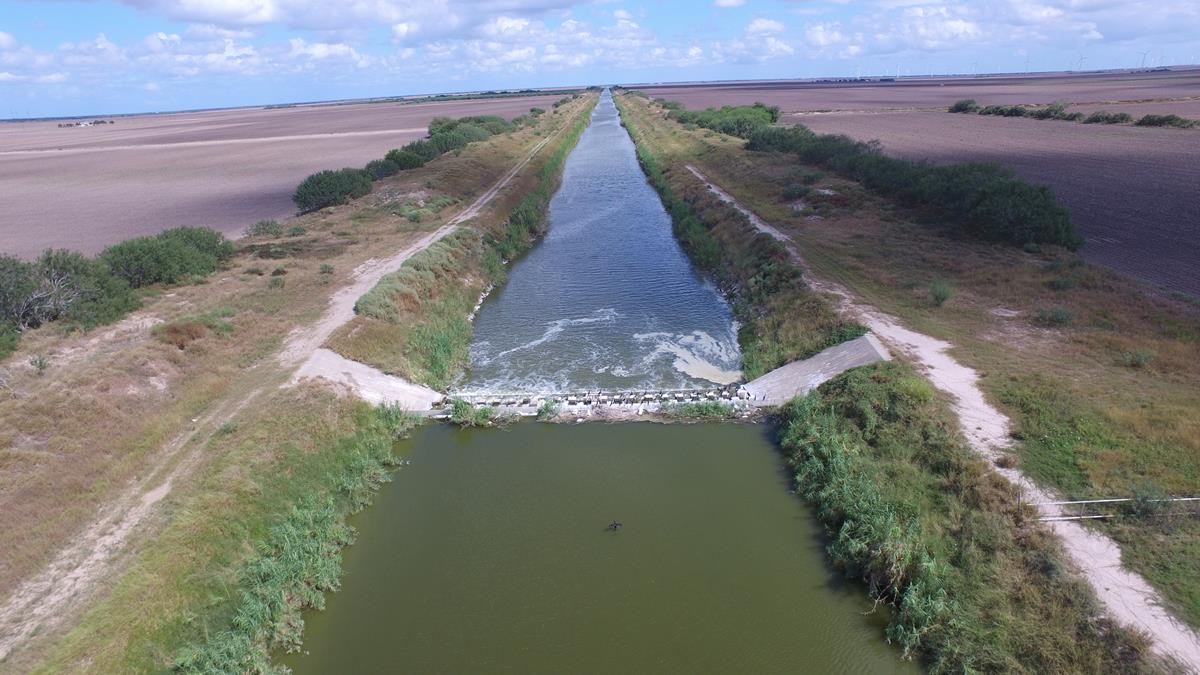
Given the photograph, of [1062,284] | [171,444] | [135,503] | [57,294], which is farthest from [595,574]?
[57,294]

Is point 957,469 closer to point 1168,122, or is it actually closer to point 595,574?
point 595,574

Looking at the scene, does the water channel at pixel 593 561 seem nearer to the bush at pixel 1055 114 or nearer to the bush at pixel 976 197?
the bush at pixel 976 197

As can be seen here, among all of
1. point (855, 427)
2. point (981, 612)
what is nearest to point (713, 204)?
point (855, 427)

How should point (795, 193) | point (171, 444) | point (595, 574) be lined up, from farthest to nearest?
point (795, 193), point (171, 444), point (595, 574)

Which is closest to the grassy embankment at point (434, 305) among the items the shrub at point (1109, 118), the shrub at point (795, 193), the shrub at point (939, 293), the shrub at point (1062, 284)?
the shrub at point (795, 193)

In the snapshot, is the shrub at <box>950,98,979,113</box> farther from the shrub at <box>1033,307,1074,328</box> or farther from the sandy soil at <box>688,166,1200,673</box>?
the sandy soil at <box>688,166,1200,673</box>

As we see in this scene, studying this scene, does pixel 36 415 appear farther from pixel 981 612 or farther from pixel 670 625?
pixel 981 612
